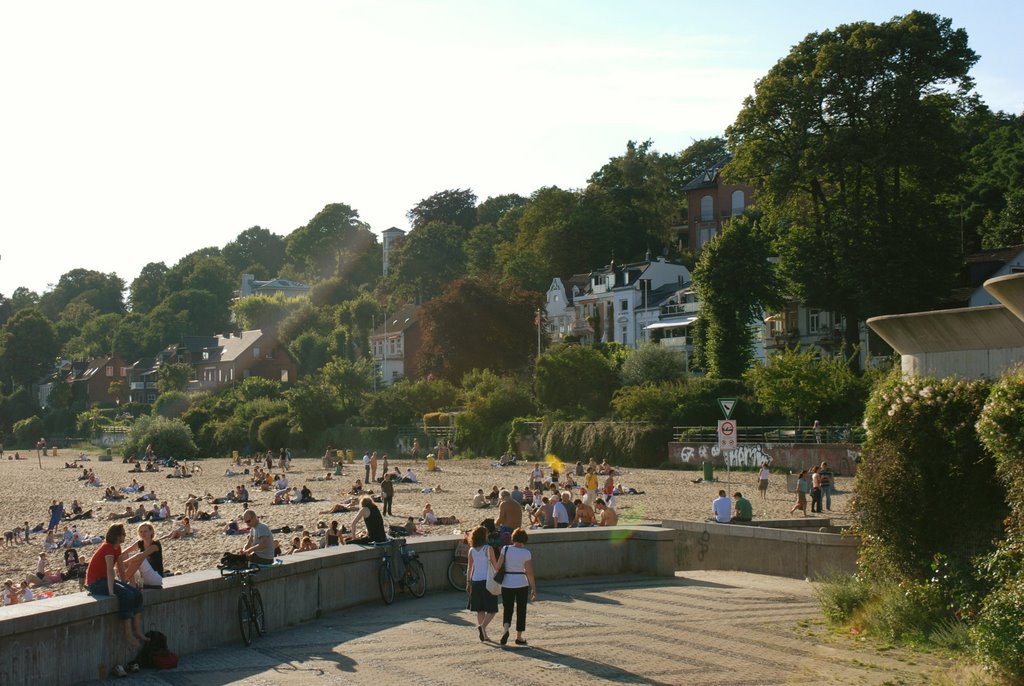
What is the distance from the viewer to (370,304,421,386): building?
102812mm

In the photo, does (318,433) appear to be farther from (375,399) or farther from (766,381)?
(766,381)

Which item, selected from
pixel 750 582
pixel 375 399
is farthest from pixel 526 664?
pixel 375 399

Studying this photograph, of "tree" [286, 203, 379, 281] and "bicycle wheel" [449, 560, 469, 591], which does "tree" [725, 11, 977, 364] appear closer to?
"bicycle wheel" [449, 560, 469, 591]

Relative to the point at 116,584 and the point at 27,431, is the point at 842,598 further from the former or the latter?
the point at 27,431

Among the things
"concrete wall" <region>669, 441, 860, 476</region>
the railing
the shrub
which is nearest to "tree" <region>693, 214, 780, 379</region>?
the railing

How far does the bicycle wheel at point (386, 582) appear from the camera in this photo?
52.7 ft

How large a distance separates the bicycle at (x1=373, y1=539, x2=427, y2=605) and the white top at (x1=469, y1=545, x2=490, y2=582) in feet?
10.3

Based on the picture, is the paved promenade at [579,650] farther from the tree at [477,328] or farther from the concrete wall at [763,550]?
the tree at [477,328]

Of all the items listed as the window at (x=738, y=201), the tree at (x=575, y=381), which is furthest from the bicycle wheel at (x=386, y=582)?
the window at (x=738, y=201)

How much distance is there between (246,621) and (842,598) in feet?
23.6

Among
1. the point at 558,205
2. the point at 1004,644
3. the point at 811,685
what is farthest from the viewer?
the point at 558,205

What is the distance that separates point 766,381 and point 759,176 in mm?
12359

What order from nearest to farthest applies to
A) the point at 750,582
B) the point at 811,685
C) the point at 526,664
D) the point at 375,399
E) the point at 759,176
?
the point at 811,685 → the point at 526,664 → the point at 750,582 → the point at 759,176 → the point at 375,399

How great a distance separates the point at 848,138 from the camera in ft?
166
